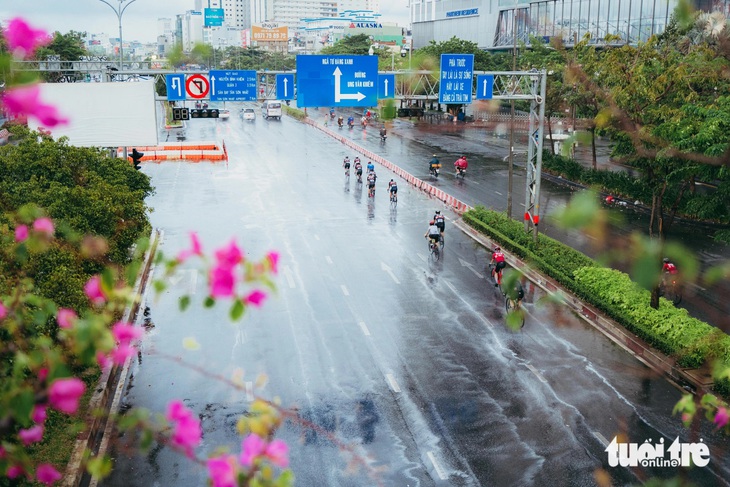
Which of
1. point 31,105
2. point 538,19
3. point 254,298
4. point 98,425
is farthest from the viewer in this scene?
point 538,19

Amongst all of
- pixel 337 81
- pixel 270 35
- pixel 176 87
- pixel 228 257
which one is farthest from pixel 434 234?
pixel 270 35

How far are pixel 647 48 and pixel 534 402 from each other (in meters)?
20.7

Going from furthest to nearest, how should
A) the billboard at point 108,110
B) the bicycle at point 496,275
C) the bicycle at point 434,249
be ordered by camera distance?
1. the billboard at point 108,110
2. the bicycle at point 434,249
3. the bicycle at point 496,275

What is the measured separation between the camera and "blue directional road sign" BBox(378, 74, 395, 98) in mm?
28188

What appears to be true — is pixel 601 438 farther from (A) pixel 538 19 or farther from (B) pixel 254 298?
(A) pixel 538 19

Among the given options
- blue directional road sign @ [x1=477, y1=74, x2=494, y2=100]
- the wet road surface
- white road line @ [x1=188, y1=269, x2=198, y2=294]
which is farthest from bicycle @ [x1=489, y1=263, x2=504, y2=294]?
white road line @ [x1=188, y1=269, x2=198, y2=294]

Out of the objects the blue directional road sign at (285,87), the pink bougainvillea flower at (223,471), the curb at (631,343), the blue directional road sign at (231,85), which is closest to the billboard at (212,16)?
the blue directional road sign at (231,85)

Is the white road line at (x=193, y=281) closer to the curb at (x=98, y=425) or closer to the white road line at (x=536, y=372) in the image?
the curb at (x=98, y=425)

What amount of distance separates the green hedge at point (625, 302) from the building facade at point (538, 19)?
17.7m

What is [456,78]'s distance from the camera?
1042 inches

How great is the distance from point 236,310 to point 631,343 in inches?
667

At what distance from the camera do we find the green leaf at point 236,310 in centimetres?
331

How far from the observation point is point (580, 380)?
16.7 metres

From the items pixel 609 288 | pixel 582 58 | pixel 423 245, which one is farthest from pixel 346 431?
pixel 582 58
